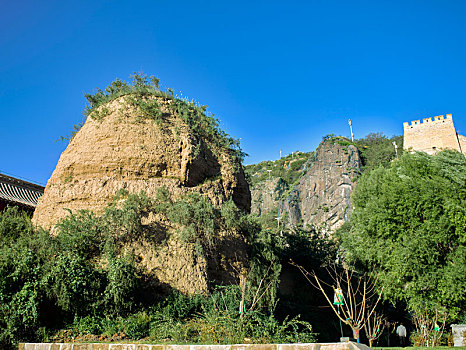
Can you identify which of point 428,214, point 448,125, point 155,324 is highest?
point 448,125

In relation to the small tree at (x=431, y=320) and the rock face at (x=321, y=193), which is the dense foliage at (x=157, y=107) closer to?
the small tree at (x=431, y=320)

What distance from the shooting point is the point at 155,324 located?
10.8 metres

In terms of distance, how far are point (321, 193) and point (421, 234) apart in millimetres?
56916

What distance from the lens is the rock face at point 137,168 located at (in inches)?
569

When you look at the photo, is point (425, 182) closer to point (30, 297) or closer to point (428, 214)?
point (428, 214)

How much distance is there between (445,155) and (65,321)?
16.7 m

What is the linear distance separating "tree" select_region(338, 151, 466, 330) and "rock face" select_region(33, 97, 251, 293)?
6.42 m

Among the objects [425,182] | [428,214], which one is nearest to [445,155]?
[425,182]

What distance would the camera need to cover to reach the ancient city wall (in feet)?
156

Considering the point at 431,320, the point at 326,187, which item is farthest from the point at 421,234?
the point at 326,187

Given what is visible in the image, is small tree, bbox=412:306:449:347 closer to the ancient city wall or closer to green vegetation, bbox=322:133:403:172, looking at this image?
the ancient city wall

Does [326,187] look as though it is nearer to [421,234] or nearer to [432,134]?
[432,134]

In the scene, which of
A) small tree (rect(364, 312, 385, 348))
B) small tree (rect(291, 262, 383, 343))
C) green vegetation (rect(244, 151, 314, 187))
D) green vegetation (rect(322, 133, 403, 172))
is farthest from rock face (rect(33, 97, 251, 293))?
green vegetation (rect(244, 151, 314, 187))

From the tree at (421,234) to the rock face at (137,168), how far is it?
6422 millimetres
